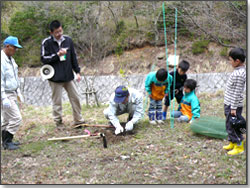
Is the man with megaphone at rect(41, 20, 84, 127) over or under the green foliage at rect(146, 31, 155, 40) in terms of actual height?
under

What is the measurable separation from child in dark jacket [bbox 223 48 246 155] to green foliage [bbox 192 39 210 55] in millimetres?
8030

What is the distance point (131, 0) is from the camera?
36.3 feet

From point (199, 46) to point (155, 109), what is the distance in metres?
7.14

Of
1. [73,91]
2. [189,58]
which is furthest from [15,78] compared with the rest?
[189,58]

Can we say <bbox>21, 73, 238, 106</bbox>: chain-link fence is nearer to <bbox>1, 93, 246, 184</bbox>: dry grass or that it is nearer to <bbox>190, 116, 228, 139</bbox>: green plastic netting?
<bbox>1, 93, 246, 184</bbox>: dry grass

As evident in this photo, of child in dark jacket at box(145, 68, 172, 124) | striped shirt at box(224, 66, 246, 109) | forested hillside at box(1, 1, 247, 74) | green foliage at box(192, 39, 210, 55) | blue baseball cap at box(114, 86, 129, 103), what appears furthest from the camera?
green foliage at box(192, 39, 210, 55)

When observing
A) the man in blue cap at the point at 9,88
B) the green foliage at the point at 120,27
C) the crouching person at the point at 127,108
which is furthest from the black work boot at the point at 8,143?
the green foliage at the point at 120,27

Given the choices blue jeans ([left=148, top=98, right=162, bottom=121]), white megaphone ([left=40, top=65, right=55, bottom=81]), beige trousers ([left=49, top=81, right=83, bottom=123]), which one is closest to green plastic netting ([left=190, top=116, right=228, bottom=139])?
blue jeans ([left=148, top=98, right=162, bottom=121])

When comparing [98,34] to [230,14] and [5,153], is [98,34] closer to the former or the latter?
[230,14]

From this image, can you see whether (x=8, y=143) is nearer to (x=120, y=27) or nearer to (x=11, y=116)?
(x=11, y=116)

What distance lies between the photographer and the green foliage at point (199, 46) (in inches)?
423

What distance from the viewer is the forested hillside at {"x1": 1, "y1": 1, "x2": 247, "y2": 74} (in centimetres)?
821

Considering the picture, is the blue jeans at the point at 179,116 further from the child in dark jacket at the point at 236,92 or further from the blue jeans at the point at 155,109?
the child in dark jacket at the point at 236,92

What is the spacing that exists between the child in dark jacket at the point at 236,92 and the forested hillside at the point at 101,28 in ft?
13.7
